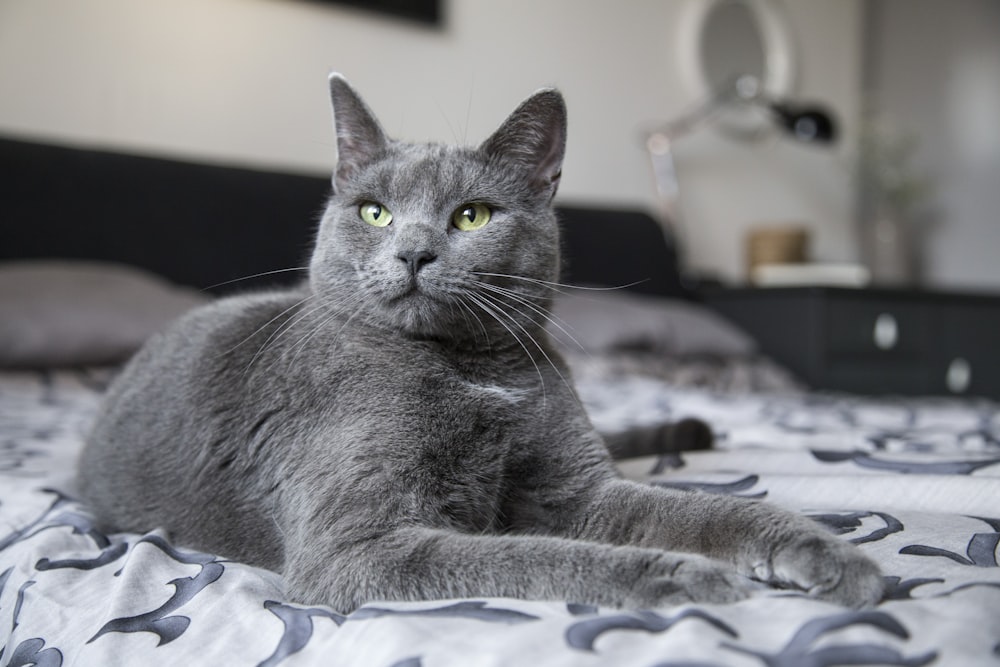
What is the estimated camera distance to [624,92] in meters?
4.08

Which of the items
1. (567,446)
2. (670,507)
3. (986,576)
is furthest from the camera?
(567,446)

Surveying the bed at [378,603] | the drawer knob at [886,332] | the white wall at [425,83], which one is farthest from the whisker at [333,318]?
the drawer knob at [886,332]

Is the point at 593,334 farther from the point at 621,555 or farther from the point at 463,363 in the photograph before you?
the point at 621,555

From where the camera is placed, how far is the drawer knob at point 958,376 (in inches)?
139

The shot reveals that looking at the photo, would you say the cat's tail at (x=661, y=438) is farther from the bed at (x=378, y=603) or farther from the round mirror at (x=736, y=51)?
the round mirror at (x=736, y=51)

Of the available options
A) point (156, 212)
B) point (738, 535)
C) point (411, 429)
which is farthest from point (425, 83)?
point (738, 535)

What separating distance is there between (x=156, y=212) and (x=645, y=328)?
1.72m

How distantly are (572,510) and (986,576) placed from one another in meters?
0.41

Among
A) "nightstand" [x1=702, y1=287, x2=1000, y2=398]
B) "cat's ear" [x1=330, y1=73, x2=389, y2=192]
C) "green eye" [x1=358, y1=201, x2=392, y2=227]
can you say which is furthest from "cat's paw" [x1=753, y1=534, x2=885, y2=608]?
"nightstand" [x1=702, y1=287, x2=1000, y2=398]

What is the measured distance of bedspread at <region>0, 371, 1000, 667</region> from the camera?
0.55 meters

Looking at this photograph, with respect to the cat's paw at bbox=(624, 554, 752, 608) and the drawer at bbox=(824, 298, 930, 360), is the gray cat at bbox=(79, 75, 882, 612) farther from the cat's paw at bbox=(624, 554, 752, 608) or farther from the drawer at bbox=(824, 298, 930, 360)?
the drawer at bbox=(824, 298, 930, 360)

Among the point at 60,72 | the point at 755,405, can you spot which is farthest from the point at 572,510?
the point at 60,72

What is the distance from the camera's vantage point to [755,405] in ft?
6.99

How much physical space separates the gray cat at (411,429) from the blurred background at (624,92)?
1.48 meters
